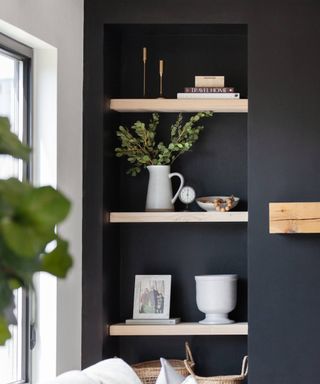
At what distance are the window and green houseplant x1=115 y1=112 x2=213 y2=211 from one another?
0.72m

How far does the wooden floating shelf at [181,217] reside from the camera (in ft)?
13.1

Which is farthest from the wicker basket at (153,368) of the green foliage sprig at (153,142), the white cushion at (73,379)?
the white cushion at (73,379)

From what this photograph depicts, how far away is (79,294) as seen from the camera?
391 centimetres

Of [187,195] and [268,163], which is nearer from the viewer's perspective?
[268,163]

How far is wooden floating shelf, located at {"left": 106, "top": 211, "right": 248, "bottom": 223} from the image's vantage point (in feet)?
13.1

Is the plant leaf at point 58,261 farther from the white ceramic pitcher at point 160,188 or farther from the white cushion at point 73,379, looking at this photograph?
the white ceramic pitcher at point 160,188

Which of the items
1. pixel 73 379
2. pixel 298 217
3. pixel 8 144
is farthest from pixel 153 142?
pixel 8 144

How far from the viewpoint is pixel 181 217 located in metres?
4.02

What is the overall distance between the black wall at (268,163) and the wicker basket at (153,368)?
23 centimetres

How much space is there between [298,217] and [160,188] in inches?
29.5

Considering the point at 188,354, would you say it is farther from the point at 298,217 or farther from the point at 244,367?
the point at 298,217

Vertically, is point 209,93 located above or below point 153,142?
→ above

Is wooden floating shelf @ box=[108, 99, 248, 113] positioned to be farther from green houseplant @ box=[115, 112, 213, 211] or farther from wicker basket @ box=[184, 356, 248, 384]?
wicker basket @ box=[184, 356, 248, 384]

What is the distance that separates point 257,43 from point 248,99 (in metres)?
0.27
